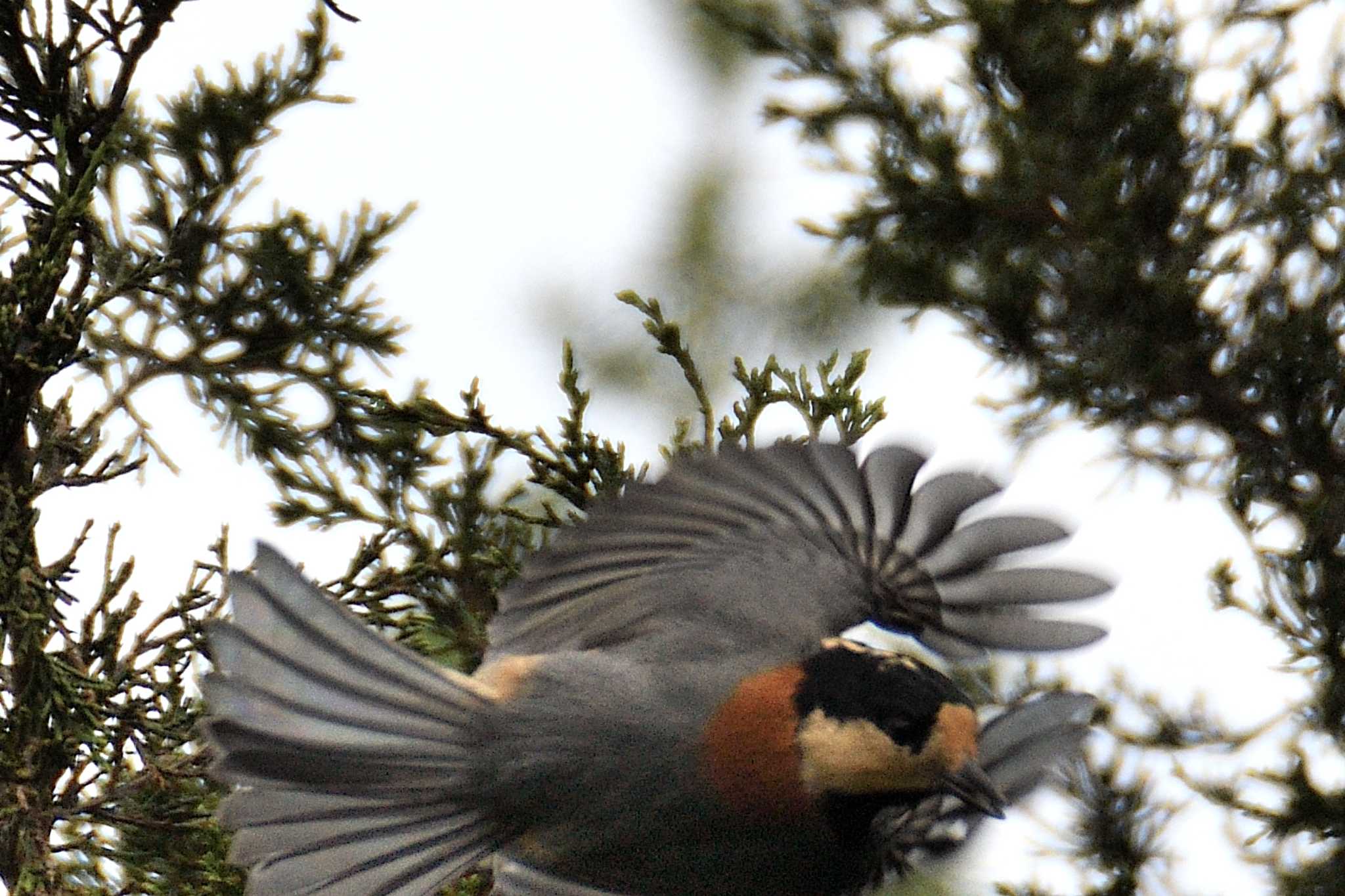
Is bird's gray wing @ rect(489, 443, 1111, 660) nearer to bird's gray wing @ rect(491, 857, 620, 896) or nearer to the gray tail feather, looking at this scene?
the gray tail feather

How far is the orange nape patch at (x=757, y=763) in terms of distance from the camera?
7.35ft

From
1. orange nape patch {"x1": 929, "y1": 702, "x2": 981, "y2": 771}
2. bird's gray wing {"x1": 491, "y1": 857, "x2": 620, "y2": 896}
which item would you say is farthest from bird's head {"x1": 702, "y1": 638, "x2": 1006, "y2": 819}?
bird's gray wing {"x1": 491, "y1": 857, "x2": 620, "y2": 896}

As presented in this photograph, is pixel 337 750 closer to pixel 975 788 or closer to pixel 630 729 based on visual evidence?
pixel 630 729

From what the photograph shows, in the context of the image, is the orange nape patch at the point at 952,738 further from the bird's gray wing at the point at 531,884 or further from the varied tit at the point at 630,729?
the bird's gray wing at the point at 531,884

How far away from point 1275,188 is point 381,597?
7.45 ft

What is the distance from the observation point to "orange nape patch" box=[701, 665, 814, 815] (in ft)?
7.35

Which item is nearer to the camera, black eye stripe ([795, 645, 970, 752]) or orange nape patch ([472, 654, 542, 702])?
black eye stripe ([795, 645, 970, 752])

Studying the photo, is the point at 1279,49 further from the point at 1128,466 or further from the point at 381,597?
the point at 381,597

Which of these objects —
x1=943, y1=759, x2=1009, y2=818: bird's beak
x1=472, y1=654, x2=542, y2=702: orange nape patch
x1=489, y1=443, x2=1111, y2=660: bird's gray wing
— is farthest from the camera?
x1=489, y1=443, x2=1111, y2=660: bird's gray wing

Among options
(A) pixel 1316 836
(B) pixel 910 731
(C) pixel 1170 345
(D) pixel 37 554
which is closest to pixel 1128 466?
(C) pixel 1170 345

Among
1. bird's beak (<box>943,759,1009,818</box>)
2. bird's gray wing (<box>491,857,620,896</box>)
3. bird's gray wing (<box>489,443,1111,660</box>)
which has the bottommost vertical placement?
bird's gray wing (<box>491,857,620,896</box>)

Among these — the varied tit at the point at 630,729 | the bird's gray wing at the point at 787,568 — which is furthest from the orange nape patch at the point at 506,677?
the bird's gray wing at the point at 787,568

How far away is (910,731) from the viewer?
224 cm

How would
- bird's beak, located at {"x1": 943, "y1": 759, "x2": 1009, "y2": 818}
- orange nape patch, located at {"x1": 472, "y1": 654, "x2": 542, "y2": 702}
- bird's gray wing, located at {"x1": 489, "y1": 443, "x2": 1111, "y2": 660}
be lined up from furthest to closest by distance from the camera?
bird's gray wing, located at {"x1": 489, "y1": 443, "x2": 1111, "y2": 660} < orange nape patch, located at {"x1": 472, "y1": 654, "x2": 542, "y2": 702} < bird's beak, located at {"x1": 943, "y1": 759, "x2": 1009, "y2": 818}
